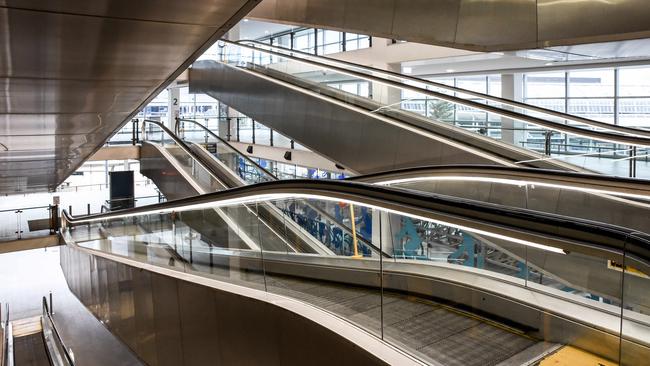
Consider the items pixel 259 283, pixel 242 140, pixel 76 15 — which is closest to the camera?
pixel 76 15

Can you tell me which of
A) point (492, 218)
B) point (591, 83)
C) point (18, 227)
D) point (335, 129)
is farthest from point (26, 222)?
point (591, 83)

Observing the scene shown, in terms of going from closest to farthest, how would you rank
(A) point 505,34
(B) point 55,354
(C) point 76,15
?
1. (C) point 76,15
2. (B) point 55,354
3. (A) point 505,34

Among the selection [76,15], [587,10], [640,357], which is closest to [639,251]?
[640,357]

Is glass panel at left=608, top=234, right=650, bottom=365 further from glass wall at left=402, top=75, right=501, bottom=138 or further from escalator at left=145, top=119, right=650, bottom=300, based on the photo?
glass wall at left=402, top=75, right=501, bottom=138

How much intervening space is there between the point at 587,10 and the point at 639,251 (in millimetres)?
7466

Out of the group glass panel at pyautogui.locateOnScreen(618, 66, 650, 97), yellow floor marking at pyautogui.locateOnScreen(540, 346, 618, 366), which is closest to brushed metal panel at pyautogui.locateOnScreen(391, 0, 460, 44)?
yellow floor marking at pyautogui.locateOnScreen(540, 346, 618, 366)

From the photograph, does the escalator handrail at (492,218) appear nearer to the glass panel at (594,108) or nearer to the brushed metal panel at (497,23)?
the brushed metal panel at (497,23)

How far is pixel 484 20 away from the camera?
30.8ft

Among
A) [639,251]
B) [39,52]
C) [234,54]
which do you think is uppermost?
[234,54]

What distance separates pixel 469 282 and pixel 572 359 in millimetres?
860

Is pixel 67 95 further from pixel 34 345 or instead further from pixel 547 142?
pixel 34 345

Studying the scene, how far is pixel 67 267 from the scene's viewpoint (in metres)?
14.8

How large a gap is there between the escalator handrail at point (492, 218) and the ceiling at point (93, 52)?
125cm

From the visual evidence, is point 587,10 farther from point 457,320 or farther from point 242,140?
point 242,140
